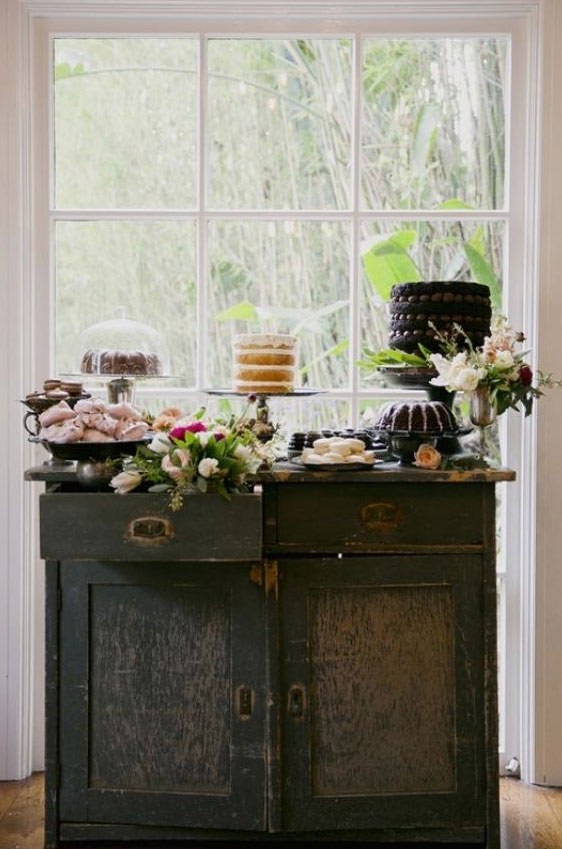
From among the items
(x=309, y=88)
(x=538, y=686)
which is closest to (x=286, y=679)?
(x=538, y=686)

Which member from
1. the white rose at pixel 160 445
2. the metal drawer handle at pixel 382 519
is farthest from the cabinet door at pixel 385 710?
the white rose at pixel 160 445

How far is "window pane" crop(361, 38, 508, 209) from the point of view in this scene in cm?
255

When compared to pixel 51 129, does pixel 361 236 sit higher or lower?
lower

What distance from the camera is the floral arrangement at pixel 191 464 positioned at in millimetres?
1879

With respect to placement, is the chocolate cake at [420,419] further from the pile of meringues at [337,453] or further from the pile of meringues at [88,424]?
the pile of meringues at [88,424]

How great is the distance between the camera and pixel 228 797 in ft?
6.72

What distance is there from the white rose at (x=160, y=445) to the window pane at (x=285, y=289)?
691 mm

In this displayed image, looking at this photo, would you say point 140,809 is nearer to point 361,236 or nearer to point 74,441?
point 74,441

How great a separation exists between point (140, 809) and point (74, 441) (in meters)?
0.81

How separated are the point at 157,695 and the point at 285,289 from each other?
114 cm

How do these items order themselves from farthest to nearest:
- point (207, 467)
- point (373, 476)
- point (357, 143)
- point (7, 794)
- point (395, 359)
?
point (357, 143) < point (7, 794) < point (395, 359) < point (373, 476) < point (207, 467)

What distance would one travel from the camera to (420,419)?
203 centimetres

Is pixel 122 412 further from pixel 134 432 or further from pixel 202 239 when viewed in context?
pixel 202 239

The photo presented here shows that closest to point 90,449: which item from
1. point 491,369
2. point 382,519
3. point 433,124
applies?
point 382,519
